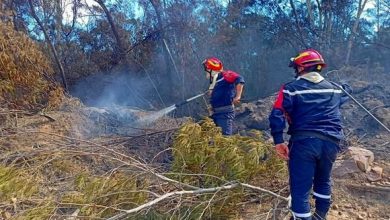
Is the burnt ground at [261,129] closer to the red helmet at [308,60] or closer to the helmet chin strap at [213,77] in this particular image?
the helmet chin strap at [213,77]

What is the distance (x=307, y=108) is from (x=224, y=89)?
8.05 feet

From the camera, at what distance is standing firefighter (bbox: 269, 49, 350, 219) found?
136 inches

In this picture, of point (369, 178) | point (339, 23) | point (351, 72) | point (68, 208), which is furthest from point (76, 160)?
point (339, 23)

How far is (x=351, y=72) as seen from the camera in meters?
13.2

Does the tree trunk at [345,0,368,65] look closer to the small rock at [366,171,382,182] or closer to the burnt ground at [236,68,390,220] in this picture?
the burnt ground at [236,68,390,220]

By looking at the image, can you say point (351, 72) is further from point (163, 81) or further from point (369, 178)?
point (369, 178)

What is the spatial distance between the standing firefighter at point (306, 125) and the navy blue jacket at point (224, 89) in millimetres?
2198

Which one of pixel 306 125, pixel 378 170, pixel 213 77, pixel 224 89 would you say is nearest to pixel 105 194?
pixel 306 125

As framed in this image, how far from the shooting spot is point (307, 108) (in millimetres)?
3465

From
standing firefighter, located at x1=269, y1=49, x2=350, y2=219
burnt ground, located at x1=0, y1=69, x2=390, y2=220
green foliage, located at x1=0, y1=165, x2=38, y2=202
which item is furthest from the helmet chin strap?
green foliage, located at x1=0, y1=165, x2=38, y2=202

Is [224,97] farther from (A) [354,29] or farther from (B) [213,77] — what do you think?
(A) [354,29]

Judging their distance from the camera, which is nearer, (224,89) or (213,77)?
(224,89)

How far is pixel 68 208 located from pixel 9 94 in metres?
5.14

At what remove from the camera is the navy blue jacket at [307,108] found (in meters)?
3.44
